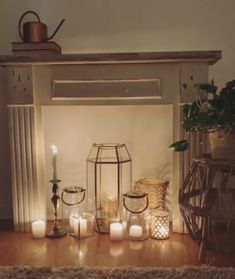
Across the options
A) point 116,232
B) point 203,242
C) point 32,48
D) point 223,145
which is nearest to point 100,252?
point 116,232

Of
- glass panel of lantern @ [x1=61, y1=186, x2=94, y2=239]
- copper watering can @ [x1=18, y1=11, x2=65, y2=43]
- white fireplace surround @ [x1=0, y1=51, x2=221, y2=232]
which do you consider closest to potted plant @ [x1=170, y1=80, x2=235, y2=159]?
white fireplace surround @ [x1=0, y1=51, x2=221, y2=232]

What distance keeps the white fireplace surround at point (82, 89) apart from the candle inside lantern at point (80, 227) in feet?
0.81

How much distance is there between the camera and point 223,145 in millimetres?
1373

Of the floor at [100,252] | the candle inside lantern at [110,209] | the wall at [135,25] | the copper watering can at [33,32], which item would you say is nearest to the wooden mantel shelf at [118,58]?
the copper watering can at [33,32]

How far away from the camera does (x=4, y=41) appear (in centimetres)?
196

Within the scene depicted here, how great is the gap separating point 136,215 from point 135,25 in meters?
1.08

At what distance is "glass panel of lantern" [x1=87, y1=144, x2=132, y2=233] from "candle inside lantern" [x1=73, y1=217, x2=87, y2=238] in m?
0.09

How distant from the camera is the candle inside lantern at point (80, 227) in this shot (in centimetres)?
169

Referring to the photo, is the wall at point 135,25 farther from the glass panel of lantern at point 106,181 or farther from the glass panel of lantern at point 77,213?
the glass panel of lantern at point 77,213

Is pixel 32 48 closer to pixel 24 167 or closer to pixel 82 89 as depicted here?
pixel 82 89

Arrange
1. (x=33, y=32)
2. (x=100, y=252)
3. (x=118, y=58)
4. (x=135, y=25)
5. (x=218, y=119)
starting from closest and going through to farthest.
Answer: (x=218, y=119) → (x=100, y=252) → (x=118, y=58) → (x=33, y=32) → (x=135, y=25)

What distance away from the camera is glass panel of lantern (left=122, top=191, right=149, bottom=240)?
1684mm

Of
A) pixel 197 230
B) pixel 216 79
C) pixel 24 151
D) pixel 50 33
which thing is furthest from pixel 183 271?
pixel 50 33

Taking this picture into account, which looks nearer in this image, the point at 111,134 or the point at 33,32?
the point at 33,32
